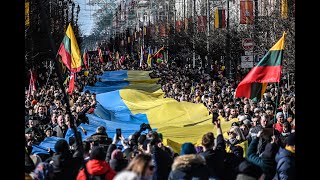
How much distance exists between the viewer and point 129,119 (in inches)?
1177

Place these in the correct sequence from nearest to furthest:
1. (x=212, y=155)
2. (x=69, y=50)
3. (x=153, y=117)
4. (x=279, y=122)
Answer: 1. (x=212, y=155)
2. (x=279, y=122)
3. (x=69, y=50)
4. (x=153, y=117)

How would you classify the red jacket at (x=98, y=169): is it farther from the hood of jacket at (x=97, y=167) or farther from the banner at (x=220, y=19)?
the banner at (x=220, y=19)

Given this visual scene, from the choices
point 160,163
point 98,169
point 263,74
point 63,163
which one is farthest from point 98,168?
point 263,74

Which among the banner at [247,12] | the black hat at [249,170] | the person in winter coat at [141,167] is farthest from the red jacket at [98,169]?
the banner at [247,12]

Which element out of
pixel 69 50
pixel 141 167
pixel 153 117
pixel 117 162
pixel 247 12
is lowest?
pixel 153 117

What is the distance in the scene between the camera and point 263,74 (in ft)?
47.3

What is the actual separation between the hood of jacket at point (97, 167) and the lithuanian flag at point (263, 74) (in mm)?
4670

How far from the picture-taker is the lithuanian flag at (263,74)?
14250 millimetres

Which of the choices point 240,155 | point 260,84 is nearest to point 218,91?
point 260,84

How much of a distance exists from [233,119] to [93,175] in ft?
32.8

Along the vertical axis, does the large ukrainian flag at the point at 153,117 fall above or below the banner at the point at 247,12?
below

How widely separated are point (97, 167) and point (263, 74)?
5.27m

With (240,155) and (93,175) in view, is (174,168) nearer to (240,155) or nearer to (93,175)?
(93,175)

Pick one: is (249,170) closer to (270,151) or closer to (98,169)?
A: (98,169)
